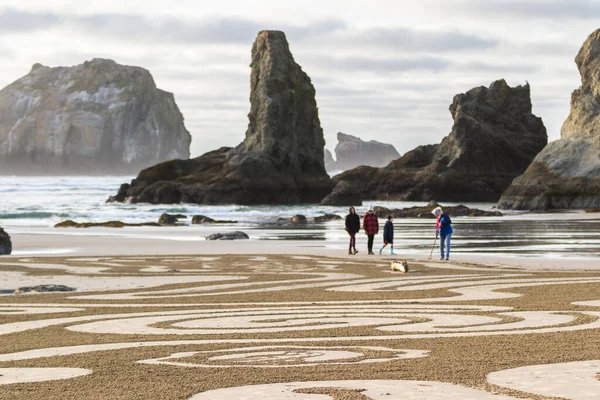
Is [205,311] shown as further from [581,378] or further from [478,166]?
[478,166]

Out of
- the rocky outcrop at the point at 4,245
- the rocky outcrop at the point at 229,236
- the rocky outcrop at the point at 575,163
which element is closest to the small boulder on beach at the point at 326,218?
the rocky outcrop at the point at 575,163

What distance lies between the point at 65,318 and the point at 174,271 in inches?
357

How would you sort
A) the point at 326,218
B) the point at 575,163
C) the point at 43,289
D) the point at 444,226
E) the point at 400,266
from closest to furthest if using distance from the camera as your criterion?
the point at 43,289, the point at 400,266, the point at 444,226, the point at 326,218, the point at 575,163

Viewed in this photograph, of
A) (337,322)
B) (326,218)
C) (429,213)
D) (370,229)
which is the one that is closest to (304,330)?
(337,322)

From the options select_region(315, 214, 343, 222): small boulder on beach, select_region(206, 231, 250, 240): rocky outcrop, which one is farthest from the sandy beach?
select_region(315, 214, 343, 222): small boulder on beach

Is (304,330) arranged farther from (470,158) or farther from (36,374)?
(470,158)

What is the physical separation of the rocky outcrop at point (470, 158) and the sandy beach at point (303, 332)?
73529 mm

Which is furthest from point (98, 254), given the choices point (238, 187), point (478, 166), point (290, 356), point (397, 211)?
point (478, 166)

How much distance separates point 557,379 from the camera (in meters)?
8.29

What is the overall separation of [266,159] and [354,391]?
100 m

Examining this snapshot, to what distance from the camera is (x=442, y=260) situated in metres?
26.1

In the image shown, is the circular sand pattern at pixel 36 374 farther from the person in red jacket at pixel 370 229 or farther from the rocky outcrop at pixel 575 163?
the rocky outcrop at pixel 575 163

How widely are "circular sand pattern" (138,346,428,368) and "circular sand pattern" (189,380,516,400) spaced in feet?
3.61

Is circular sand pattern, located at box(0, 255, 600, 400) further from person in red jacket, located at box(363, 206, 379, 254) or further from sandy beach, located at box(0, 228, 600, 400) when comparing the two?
person in red jacket, located at box(363, 206, 379, 254)
